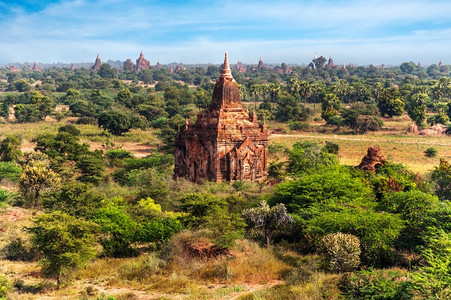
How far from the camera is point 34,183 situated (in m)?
32.1

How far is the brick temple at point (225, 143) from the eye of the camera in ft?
109

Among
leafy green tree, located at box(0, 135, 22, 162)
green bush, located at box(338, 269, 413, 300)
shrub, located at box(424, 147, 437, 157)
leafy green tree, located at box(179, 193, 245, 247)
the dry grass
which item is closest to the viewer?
green bush, located at box(338, 269, 413, 300)

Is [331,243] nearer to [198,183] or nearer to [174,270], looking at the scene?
[174,270]

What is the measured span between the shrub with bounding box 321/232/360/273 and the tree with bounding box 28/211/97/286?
1072cm

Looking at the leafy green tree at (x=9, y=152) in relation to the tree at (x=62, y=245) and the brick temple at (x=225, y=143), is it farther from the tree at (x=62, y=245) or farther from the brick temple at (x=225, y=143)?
the tree at (x=62, y=245)

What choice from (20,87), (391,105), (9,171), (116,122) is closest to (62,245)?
(9,171)

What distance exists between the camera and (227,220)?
68.8ft

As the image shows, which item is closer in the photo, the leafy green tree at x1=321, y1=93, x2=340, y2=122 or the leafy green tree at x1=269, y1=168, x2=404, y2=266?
the leafy green tree at x1=269, y1=168, x2=404, y2=266

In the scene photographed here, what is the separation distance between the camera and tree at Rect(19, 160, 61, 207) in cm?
3188

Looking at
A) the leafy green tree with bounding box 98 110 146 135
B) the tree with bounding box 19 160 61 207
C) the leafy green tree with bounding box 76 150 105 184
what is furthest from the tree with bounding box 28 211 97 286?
the leafy green tree with bounding box 98 110 146 135

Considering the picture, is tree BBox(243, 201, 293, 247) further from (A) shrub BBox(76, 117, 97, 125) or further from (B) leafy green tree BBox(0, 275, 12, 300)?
(A) shrub BBox(76, 117, 97, 125)

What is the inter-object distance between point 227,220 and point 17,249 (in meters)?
11.6

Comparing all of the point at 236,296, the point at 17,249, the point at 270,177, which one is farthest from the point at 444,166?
the point at 17,249

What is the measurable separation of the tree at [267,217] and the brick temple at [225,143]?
11095 millimetres
